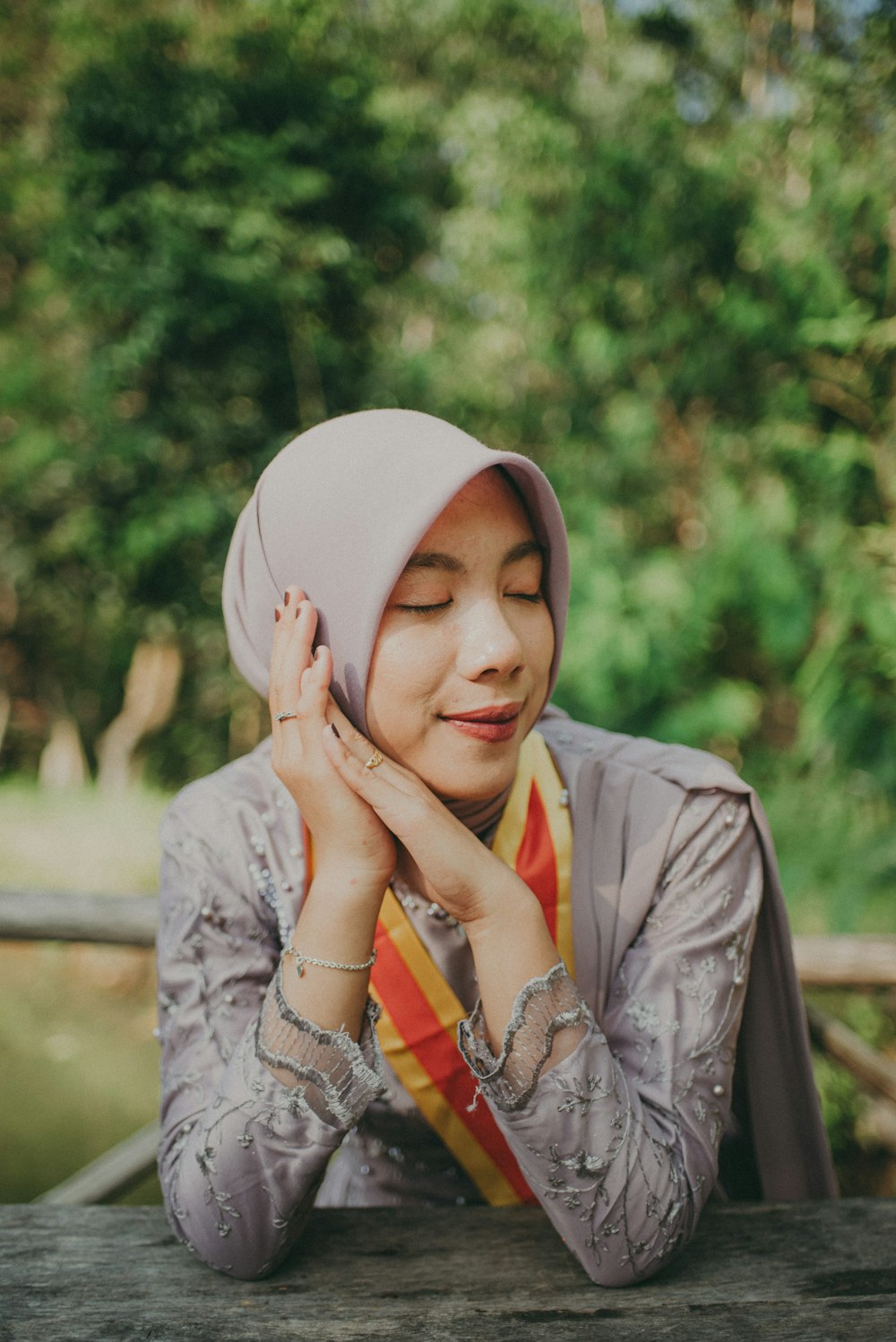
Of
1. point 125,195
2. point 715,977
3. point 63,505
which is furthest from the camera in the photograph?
point 63,505

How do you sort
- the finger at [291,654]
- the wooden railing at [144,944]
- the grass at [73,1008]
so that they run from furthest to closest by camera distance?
1. the grass at [73,1008]
2. the wooden railing at [144,944]
3. the finger at [291,654]

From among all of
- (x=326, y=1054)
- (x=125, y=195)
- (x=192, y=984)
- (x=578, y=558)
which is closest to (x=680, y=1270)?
(x=326, y=1054)

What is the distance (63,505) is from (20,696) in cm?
267

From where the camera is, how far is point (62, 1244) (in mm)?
1350

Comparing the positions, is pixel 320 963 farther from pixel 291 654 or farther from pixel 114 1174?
pixel 114 1174

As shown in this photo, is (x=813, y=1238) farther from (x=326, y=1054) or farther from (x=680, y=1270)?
(x=326, y=1054)

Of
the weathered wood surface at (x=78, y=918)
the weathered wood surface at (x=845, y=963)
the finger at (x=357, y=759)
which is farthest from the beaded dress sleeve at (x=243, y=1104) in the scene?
the weathered wood surface at (x=845, y=963)

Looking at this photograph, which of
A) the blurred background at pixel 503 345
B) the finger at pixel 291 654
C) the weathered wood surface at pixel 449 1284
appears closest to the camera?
the weathered wood surface at pixel 449 1284

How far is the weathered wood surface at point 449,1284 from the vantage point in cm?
116

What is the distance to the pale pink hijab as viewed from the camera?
1.30 meters

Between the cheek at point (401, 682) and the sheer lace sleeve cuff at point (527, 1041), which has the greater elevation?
the cheek at point (401, 682)

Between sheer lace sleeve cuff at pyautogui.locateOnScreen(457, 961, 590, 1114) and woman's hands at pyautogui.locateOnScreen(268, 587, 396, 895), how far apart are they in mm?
243

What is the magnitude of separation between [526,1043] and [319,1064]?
0.27m

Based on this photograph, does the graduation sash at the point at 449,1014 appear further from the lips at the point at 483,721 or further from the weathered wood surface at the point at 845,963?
the weathered wood surface at the point at 845,963
